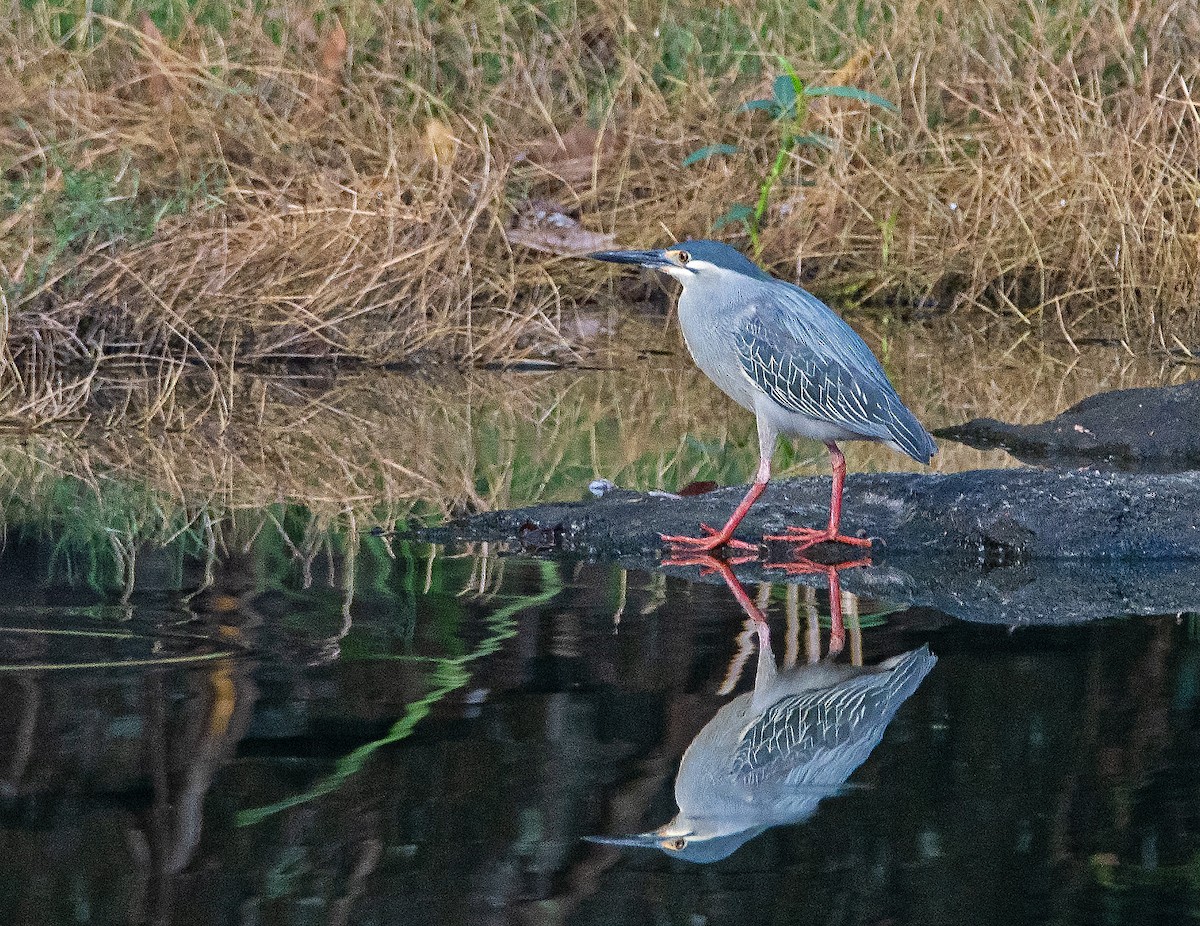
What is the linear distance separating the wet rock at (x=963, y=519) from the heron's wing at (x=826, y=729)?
111 cm

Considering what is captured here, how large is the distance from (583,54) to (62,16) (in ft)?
8.86

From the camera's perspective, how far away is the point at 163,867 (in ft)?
8.43

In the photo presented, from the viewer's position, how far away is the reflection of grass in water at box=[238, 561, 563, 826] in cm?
281

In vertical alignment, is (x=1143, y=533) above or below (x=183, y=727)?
above

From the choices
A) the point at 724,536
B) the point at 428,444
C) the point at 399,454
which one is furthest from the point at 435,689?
the point at 428,444

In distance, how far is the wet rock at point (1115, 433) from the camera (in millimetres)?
6289

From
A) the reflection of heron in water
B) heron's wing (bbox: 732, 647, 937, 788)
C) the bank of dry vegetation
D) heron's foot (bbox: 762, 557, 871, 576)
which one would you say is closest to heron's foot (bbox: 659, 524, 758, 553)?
heron's foot (bbox: 762, 557, 871, 576)

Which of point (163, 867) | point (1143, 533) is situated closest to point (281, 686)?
point (163, 867)

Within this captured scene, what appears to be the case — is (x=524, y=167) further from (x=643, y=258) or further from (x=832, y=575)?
(x=832, y=575)

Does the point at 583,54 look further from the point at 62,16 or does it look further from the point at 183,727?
the point at 183,727

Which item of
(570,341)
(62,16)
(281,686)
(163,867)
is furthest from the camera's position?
(62,16)

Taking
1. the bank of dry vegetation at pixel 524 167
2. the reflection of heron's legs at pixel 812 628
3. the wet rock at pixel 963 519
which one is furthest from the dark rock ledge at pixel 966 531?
the bank of dry vegetation at pixel 524 167

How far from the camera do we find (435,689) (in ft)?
11.2

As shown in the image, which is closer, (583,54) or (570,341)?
(570,341)
